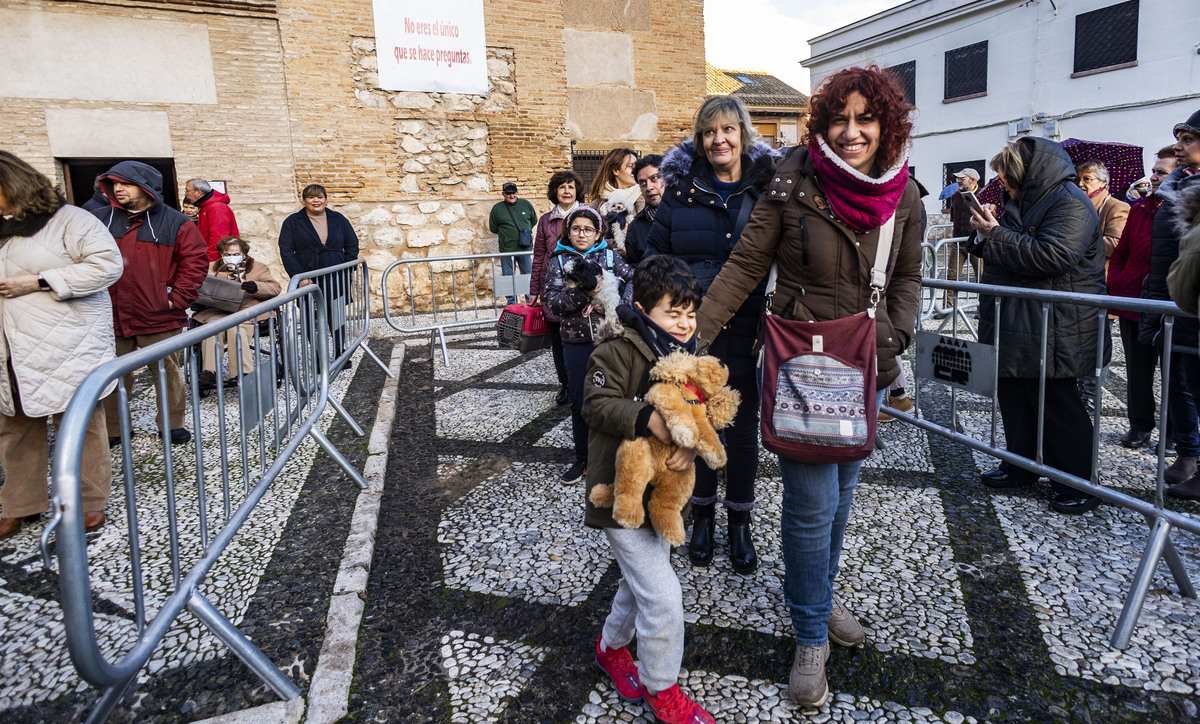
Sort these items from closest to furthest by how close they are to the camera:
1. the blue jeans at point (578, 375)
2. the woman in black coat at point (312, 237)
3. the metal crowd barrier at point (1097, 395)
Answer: the metal crowd barrier at point (1097, 395)
the blue jeans at point (578, 375)
the woman in black coat at point (312, 237)

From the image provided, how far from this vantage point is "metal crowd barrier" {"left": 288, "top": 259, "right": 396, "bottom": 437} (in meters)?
4.70

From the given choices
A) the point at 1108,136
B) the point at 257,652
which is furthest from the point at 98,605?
the point at 1108,136

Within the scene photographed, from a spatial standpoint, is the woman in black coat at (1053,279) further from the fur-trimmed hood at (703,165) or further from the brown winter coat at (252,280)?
the brown winter coat at (252,280)

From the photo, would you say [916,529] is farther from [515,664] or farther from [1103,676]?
[515,664]

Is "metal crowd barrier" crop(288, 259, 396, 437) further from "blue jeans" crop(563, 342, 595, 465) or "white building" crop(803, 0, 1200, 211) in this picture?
"white building" crop(803, 0, 1200, 211)

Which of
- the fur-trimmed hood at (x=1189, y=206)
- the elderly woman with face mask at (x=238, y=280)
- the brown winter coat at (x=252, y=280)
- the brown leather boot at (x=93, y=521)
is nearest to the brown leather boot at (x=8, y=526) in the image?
the brown leather boot at (x=93, y=521)

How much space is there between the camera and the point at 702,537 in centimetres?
306

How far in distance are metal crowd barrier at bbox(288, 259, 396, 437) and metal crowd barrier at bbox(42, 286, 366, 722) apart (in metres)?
0.29

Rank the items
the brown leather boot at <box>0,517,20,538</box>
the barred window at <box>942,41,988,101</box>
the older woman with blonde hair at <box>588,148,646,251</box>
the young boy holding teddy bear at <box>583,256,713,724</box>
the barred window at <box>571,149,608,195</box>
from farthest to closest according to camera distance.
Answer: the barred window at <box>942,41,988,101</box>, the barred window at <box>571,149,608,195</box>, the older woman with blonde hair at <box>588,148,646,251</box>, the brown leather boot at <box>0,517,20,538</box>, the young boy holding teddy bear at <box>583,256,713,724</box>

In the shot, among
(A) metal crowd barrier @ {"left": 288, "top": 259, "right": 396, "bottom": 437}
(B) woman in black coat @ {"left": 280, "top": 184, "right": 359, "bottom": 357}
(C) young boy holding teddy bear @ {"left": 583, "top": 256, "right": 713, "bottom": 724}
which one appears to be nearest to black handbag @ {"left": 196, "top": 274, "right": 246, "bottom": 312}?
(A) metal crowd barrier @ {"left": 288, "top": 259, "right": 396, "bottom": 437}

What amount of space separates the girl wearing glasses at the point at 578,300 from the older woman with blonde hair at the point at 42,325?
2218 millimetres

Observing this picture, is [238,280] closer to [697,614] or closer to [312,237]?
[312,237]

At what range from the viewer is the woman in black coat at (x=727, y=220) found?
2.78 meters

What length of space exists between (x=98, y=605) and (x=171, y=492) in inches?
→ 44.8
